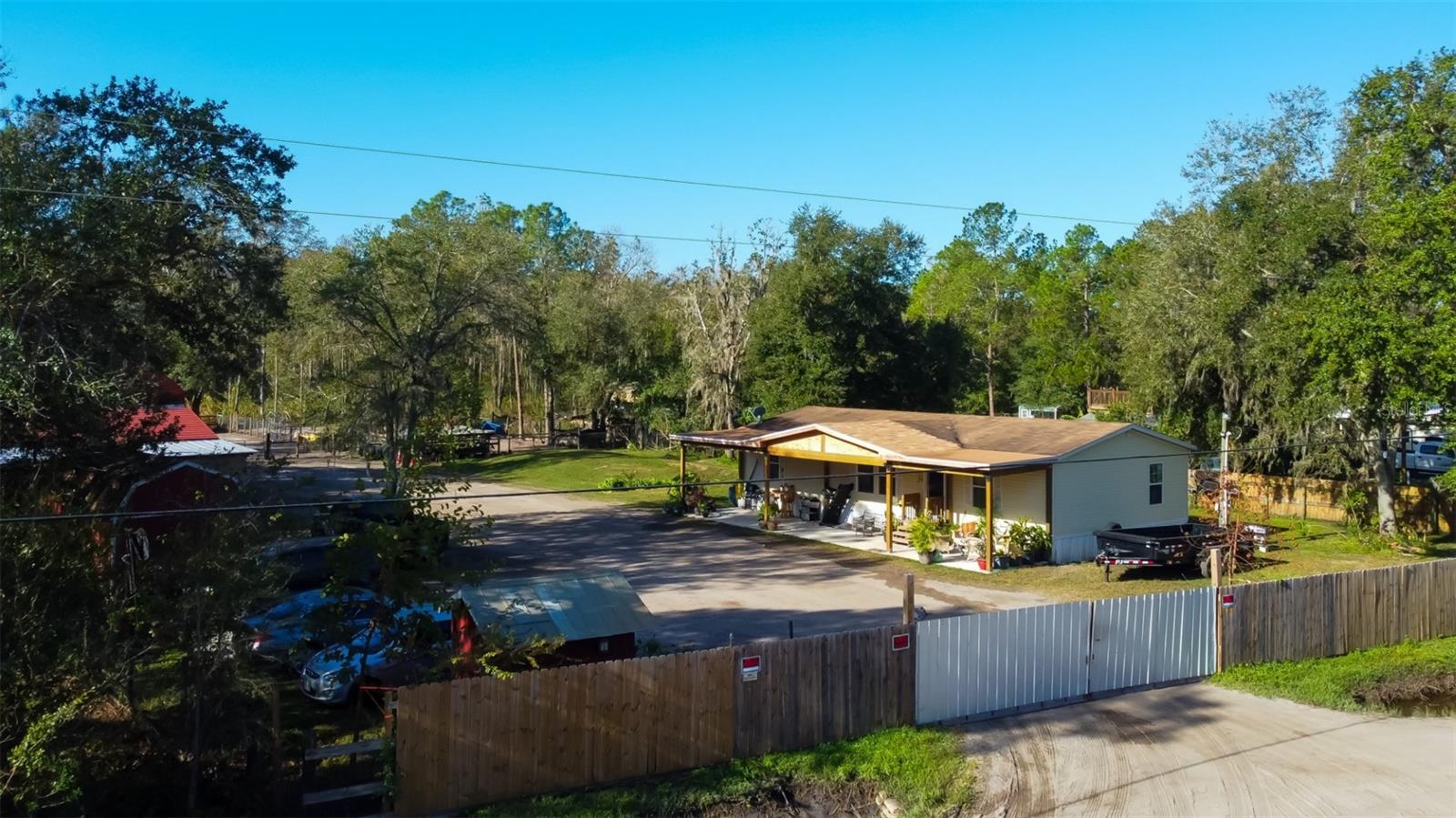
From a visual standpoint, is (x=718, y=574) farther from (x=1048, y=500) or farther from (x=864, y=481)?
(x=1048, y=500)

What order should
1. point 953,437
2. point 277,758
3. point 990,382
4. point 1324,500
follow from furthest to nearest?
1. point 990,382
2. point 1324,500
3. point 953,437
4. point 277,758

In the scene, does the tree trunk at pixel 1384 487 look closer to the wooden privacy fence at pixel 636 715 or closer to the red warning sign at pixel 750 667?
the wooden privacy fence at pixel 636 715

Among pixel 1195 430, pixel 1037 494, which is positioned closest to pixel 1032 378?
pixel 1195 430

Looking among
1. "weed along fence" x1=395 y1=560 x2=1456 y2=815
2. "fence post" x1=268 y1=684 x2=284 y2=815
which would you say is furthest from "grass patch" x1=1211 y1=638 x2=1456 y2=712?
"fence post" x1=268 y1=684 x2=284 y2=815

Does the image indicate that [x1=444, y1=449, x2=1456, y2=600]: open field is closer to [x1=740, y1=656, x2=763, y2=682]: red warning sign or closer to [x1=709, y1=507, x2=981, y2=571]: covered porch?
[x1=709, y1=507, x2=981, y2=571]: covered porch

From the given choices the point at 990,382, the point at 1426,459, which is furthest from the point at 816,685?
the point at 990,382
